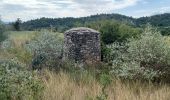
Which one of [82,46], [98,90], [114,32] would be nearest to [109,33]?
[114,32]

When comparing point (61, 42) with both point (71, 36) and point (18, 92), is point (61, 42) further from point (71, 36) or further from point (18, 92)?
point (18, 92)

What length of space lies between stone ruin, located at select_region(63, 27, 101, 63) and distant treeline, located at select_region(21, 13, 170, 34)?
558 centimetres

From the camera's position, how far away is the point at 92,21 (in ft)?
81.1

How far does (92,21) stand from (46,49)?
7.24m

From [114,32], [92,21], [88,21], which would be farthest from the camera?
[88,21]

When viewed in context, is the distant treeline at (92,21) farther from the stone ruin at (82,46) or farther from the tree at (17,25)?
the stone ruin at (82,46)

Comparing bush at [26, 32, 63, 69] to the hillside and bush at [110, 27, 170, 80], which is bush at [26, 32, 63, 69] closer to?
bush at [110, 27, 170, 80]

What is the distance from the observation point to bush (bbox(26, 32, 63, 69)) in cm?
1691

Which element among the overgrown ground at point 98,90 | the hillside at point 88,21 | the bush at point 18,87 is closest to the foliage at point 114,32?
the hillside at point 88,21

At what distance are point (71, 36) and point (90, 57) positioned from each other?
1110mm

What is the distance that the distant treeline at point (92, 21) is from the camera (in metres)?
25.9

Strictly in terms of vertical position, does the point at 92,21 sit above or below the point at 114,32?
above

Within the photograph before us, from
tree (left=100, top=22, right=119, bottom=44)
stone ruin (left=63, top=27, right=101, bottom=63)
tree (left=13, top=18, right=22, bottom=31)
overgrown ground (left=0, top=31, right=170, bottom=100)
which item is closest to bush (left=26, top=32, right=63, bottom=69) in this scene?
stone ruin (left=63, top=27, right=101, bottom=63)

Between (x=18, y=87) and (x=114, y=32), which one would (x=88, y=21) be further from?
(x=18, y=87)
